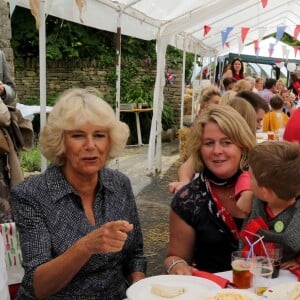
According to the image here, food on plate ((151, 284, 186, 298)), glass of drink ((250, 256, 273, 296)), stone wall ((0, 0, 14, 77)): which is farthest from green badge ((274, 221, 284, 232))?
stone wall ((0, 0, 14, 77))

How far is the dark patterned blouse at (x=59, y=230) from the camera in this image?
75.7 inches

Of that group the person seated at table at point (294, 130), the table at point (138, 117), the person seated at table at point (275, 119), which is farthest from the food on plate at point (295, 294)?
the table at point (138, 117)

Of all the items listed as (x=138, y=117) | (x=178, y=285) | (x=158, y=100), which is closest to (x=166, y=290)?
(x=178, y=285)

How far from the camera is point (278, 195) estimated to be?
6.39 feet

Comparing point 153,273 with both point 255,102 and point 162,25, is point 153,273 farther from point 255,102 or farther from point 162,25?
point 162,25

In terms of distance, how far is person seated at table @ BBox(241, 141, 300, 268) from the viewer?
191 centimetres

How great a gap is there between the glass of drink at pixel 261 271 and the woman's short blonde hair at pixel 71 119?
83 cm

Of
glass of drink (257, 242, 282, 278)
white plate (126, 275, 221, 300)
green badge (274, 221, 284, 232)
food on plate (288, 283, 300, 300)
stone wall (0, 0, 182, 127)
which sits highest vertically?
stone wall (0, 0, 182, 127)

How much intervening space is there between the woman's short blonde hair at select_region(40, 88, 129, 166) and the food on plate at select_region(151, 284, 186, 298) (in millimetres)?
742

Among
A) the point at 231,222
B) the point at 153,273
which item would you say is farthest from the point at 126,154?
the point at 231,222

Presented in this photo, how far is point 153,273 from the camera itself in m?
4.13

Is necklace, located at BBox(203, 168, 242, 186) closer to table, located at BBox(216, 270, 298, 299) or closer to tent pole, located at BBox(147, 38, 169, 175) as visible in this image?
table, located at BBox(216, 270, 298, 299)

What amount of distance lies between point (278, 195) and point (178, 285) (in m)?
0.57

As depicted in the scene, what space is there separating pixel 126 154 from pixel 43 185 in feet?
26.5
